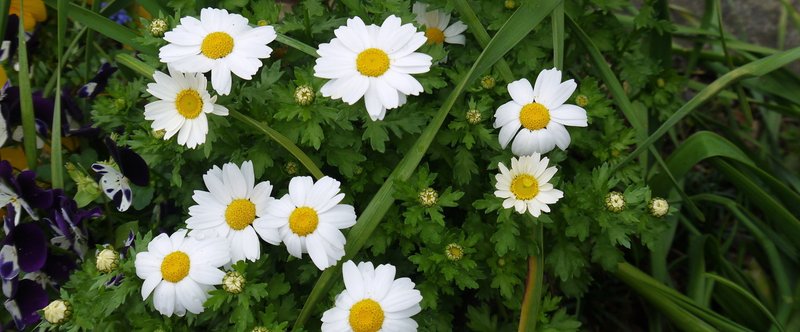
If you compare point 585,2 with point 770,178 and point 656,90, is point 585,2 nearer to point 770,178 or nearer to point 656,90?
point 656,90

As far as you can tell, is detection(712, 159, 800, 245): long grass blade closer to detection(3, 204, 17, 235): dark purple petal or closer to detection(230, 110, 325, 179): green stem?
detection(230, 110, 325, 179): green stem

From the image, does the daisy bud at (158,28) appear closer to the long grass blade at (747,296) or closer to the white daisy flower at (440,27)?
the white daisy flower at (440,27)

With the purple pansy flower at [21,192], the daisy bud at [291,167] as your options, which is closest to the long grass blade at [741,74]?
the daisy bud at [291,167]

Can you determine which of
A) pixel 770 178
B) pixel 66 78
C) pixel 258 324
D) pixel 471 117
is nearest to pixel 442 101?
pixel 471 117

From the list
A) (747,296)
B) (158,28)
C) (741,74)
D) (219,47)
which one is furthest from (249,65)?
(747,296)

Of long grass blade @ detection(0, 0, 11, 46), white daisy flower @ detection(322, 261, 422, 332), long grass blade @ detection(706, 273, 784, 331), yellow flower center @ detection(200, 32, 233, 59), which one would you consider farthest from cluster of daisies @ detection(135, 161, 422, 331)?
long grass blade @ detection(706, 273, 784, 331)

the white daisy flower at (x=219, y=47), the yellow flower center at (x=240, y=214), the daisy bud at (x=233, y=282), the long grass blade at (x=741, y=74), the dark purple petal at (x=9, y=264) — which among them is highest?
the long grass blade at (x=741, y=74)
